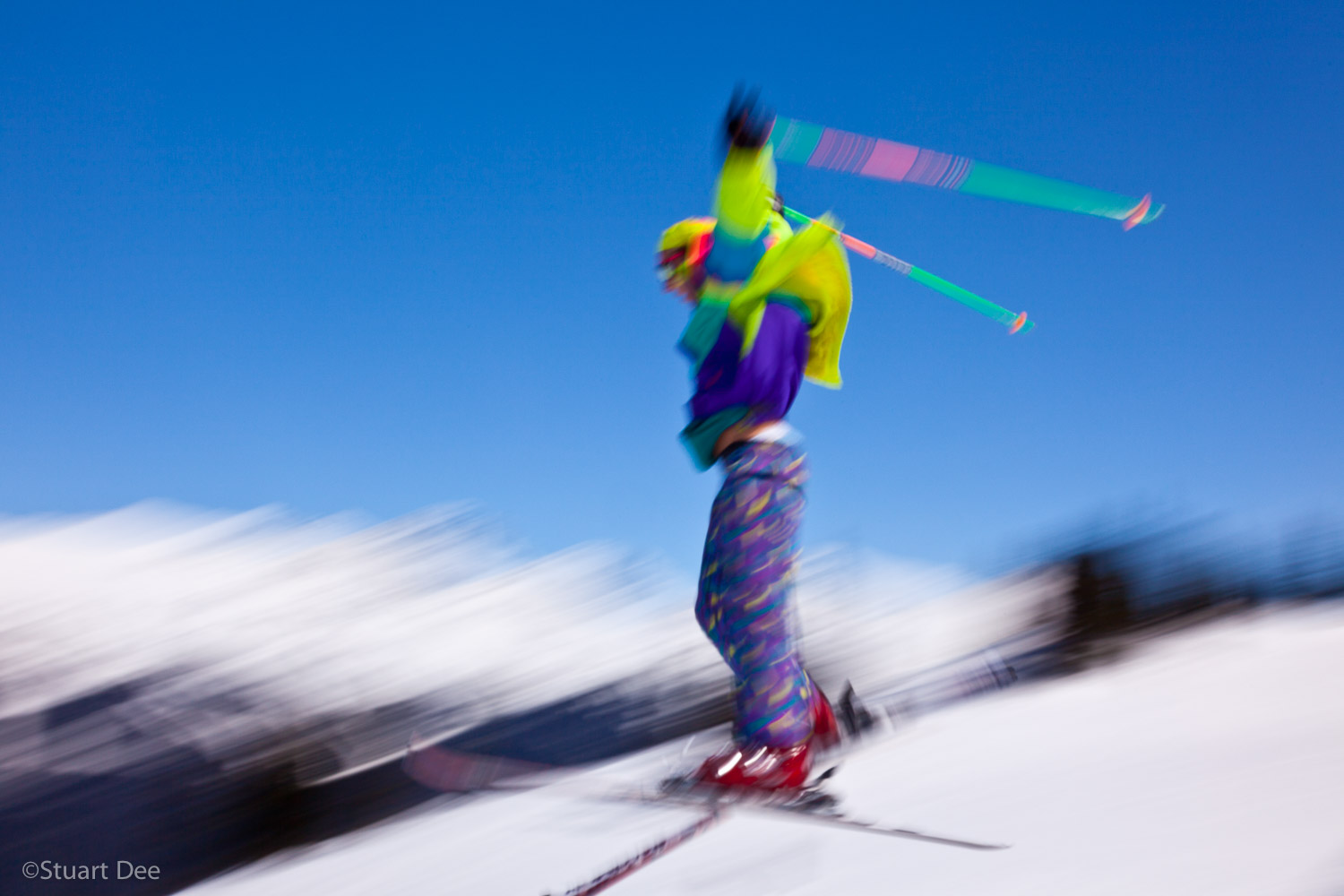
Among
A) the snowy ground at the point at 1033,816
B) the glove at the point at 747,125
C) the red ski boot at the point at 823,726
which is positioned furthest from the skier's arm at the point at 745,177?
the snowy ground at the point at 1033,816

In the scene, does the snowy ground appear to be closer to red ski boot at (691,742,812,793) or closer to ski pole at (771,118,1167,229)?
red ski boot at (691,742,812,793)

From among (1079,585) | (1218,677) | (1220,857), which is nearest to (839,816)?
(1220,857)

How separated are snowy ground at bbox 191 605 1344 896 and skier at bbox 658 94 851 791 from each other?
25cm

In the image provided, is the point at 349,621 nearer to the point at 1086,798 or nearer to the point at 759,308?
the point at 759,308

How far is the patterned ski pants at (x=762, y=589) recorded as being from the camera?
246 cm

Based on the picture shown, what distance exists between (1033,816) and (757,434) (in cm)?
120

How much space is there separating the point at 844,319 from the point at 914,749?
1.47 meters

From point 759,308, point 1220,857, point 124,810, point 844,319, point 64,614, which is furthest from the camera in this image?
point 64,614

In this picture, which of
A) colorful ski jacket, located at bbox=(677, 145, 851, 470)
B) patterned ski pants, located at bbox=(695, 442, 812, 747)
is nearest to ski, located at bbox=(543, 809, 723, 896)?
patterned ski pants, located at bbox=(695, 442, 812, 747)

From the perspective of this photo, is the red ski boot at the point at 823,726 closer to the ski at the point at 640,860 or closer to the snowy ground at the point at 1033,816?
the snowy ground at the point at 1033,816

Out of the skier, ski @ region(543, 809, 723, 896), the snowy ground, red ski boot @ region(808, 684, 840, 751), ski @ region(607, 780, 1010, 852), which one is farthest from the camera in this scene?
red ski boot @ region(808, 684, 840, 751)

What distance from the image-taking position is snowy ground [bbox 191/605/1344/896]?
1736 millimetres

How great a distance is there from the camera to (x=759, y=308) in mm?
2537

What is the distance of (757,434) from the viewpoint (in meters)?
2.54
